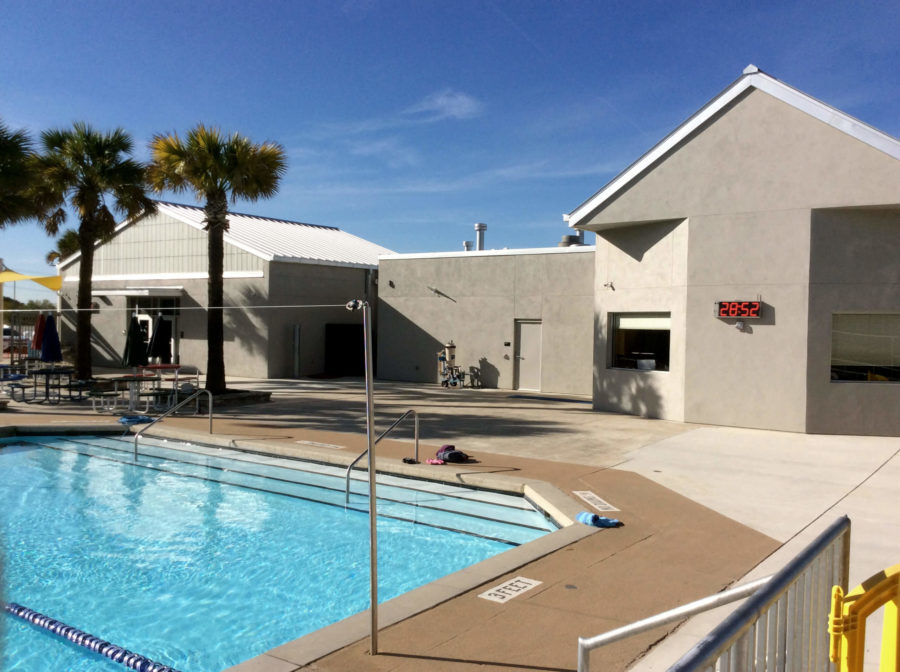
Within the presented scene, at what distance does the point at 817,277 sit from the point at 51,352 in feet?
60.7

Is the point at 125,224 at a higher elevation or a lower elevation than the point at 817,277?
higher

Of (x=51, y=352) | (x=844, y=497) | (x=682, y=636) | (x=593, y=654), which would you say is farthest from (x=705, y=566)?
(x=51, y=352)

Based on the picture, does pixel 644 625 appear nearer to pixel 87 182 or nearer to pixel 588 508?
pixel 588 508

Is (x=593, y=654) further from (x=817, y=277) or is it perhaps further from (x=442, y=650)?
(x=817, y=277)

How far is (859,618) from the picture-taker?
9.48 ft

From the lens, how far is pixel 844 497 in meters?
8.76

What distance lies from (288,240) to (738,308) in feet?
62.7

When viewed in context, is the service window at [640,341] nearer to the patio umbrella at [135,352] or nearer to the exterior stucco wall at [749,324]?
Answer: the exterior stucco wall at [749,324]

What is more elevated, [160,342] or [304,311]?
[304,311]

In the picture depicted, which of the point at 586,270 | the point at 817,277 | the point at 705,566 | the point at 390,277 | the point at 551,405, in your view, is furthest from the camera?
the point at 390,277

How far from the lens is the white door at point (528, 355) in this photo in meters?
21.7

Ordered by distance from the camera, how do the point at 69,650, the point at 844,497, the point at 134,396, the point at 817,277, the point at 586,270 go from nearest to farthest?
the point at 69,650
the point at 844,497
the point at 817,277
the point at 134,396
the point at 586,270

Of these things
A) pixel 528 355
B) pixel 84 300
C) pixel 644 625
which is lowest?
pixel 644 625

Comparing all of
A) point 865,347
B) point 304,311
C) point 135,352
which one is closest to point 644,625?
point 865,347
